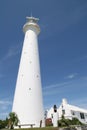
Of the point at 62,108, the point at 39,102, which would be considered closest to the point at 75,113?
the point at 62,108

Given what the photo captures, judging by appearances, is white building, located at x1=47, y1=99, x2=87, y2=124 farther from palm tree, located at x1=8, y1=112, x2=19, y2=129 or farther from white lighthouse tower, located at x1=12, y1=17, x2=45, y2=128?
palm tree, located at x1=8, y1=112, x2=19, y2=129

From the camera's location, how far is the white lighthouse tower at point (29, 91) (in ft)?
76.0

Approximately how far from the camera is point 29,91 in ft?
79.8

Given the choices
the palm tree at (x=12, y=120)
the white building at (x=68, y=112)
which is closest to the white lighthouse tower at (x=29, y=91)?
the palm tree at (x=12, y=120)

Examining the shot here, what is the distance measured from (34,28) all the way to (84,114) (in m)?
34.6

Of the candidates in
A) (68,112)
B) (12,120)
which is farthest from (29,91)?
(68,112)

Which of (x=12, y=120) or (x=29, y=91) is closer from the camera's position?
(x=12, y=120)

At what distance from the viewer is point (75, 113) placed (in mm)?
49344

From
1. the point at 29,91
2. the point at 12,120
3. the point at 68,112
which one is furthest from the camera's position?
the point at 68,112

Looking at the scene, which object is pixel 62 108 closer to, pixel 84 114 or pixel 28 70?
pixel 84 114

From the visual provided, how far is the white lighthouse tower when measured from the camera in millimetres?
23172

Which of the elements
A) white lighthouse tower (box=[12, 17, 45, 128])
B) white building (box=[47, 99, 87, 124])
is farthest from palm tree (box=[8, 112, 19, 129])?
white building (box=[47, 99, 87, 124])

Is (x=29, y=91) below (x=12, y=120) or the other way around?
the other way around

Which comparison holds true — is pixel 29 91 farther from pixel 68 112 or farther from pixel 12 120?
pixel 68 112
